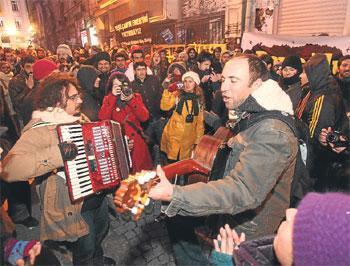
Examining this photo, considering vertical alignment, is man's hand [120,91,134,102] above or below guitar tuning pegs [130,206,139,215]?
above

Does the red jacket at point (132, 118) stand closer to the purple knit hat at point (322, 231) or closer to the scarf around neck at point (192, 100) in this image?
the scarf around neck at point (192, 100)

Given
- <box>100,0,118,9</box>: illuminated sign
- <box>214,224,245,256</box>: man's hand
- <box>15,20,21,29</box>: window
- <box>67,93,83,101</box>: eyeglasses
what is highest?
<box>15,20,21,29</box>: window

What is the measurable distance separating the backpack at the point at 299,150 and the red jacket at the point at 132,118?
7.02ft

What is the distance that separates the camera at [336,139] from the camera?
319 cm

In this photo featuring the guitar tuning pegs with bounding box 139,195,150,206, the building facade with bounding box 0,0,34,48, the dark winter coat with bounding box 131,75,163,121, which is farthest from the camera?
the building facade with bounding box 0,0,34,48

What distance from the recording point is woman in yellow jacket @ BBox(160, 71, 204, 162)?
441 cm

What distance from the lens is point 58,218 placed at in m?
2.36

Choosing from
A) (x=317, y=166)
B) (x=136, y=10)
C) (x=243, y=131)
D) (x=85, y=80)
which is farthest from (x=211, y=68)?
(x=136, y=10)

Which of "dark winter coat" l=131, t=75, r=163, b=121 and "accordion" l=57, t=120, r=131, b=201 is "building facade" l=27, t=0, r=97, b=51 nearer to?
"dark winter coat" l=131, t=75, r=163, b=121

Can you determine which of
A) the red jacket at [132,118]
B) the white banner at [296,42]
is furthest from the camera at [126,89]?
the white banner at [296,42]

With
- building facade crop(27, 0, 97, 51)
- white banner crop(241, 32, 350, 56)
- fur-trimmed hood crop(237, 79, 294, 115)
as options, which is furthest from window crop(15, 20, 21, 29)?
fur-trimmed hood crop(237, 79, 294, 115)

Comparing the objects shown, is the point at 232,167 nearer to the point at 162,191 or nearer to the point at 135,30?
the point at 162,191

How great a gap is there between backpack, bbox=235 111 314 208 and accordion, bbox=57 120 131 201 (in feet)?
3.93

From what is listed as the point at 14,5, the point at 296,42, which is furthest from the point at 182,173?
the point at 14,5
